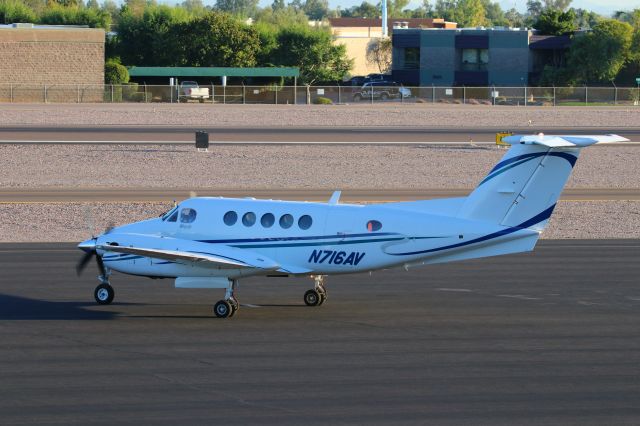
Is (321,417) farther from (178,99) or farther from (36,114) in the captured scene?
(178,99)

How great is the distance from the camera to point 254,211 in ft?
70.1

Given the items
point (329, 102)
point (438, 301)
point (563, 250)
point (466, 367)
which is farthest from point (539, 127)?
point (466, 367)

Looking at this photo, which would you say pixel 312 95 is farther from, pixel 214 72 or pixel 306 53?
pixel 306 53

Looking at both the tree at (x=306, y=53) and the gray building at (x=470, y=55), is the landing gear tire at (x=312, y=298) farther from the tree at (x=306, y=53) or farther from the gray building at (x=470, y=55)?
the gray building at (x=470, y=55)

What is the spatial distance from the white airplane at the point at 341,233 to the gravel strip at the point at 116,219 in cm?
995

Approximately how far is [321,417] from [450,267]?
43.7 ft

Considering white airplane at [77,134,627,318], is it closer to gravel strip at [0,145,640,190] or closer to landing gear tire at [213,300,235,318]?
landing gear tire at [213,300,235,318]

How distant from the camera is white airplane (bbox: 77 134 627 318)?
66.6ft

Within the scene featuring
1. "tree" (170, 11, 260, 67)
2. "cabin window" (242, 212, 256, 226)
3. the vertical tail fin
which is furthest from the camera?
"tree" (170, 11, 260, 67)

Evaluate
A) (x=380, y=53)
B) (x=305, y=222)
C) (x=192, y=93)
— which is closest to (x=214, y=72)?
(x=192, y=93)

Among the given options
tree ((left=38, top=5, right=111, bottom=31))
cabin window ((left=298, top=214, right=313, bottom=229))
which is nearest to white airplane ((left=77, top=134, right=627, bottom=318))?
cabin window ((left=298, top=214, right=313, bottom=229))

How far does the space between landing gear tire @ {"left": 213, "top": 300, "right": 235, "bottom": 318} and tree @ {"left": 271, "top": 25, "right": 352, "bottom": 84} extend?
98.9 meters

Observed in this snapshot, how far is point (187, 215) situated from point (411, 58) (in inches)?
4080

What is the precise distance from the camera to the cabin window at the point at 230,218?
70.0 ft
